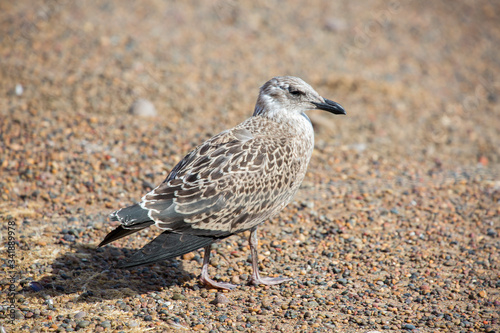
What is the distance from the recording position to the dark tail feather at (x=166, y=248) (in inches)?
168

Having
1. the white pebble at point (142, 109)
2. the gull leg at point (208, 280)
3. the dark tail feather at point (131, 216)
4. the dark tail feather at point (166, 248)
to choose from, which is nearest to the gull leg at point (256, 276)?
the gull leg at point (208, 280)

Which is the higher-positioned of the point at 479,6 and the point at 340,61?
the point at 479,6

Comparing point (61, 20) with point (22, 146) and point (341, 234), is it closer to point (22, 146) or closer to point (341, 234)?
point (22, 146)

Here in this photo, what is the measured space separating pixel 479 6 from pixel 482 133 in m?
5.00

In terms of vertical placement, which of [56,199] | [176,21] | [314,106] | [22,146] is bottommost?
[56,199]

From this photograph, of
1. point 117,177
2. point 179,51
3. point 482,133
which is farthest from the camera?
point 179,51

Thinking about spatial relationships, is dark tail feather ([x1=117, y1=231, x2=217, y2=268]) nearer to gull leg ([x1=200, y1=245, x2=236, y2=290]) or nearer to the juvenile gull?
the juvenile gull

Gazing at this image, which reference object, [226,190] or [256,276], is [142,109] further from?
[256,276]

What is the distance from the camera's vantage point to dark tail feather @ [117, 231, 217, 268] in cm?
428

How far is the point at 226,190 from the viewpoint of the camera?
4641 mm

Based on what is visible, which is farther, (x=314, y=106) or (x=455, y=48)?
(x=455, y=48)

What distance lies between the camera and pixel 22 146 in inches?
267

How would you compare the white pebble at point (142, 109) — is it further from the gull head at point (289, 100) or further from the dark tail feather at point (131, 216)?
the dark tail feather at point (131, 216)

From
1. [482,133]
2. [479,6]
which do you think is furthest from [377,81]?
Answer: [479,6]
